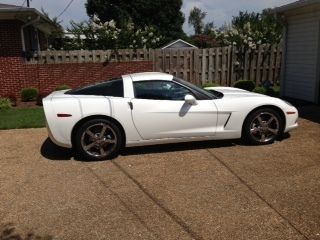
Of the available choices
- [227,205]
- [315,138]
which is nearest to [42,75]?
[315,138]

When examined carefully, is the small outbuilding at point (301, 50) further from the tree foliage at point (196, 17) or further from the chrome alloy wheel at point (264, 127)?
the tree foliage at point (196, 17)

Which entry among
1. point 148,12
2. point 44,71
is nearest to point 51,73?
point 44,71

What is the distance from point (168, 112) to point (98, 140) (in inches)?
46.2

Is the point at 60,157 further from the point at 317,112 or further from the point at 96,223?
the point at 317,112

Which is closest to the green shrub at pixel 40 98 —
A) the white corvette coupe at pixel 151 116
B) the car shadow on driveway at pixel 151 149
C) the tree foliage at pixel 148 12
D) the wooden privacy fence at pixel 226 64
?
the wooden privacy fence at pixel 226 64

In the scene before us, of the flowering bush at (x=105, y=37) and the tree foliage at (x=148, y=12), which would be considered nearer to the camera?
the flowering bush at (x=105, y=37)

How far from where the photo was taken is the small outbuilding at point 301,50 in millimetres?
10133

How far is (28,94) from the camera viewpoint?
12.4m

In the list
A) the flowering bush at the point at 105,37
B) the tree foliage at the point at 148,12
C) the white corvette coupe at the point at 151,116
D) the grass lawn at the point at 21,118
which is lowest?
the grass lawn at the point at 21,118

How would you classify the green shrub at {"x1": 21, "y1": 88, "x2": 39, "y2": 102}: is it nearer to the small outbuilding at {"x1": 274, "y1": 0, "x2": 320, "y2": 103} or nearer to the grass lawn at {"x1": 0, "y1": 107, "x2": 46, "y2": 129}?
the grass lawn at {"x1": 0, "y1": 107, "x2": 46, "y2": 129}

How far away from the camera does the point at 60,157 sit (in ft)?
20.7

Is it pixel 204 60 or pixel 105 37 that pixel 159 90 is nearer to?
pixel 204 60

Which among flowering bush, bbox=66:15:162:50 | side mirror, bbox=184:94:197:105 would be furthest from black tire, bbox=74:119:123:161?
flowering bush, bbox=66:15:162:50

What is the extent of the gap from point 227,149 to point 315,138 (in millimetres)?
1729
